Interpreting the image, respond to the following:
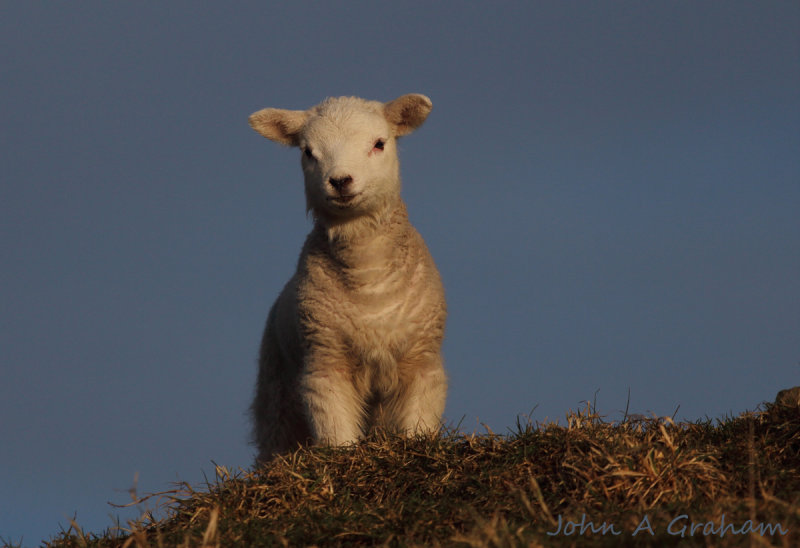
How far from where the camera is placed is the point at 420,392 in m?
8.20

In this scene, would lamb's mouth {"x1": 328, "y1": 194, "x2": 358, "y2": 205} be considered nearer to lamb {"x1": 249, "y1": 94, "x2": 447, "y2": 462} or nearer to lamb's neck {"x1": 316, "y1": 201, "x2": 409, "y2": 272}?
lamb {"x1": 249, "y1": 94, "x2": 447, "y2": 462}

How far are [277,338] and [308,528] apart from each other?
13.6 feet

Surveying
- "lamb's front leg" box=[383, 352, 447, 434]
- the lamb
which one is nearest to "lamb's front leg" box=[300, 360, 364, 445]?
the lamb

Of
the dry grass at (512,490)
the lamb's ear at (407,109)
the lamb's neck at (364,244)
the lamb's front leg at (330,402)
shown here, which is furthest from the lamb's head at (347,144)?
the dry grass at (512,490)

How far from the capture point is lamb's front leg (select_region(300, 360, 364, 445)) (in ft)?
26.1

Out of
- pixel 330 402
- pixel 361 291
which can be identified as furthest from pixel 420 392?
pixel 361 291

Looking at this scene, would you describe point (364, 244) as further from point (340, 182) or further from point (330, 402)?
point (330, 402)

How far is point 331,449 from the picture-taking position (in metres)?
6.65

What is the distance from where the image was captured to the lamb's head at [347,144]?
25.3ft

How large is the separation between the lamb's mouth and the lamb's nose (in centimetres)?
9

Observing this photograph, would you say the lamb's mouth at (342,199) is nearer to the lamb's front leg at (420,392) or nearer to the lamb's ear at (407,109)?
the lamb's ear at (407,109)

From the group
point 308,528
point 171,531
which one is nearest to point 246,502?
point 171,531

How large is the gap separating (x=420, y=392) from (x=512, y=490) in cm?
279

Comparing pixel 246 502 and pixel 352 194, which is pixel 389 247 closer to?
pixel 352 194
